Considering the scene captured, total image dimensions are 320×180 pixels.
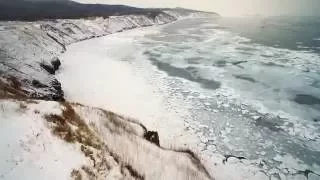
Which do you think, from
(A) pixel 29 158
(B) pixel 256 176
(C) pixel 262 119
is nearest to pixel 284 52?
(C) pixel 262 119

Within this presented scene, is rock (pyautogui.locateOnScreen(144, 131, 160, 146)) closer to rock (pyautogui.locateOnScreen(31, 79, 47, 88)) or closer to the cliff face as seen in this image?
the cliff face

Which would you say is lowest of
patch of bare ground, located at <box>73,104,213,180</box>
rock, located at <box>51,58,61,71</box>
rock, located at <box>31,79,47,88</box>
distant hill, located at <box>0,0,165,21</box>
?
distant hill, located at <box>0,0,165,21</box>

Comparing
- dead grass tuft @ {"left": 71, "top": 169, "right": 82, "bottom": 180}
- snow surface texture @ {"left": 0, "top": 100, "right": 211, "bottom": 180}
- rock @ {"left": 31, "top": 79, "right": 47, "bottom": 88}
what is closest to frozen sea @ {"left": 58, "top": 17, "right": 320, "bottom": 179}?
rock @ {"left": 31, "top": 79, "right": 47, "bottom": 88}

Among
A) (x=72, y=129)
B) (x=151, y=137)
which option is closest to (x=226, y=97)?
(x=151, y=137)

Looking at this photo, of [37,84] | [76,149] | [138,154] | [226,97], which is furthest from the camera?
[226,97]

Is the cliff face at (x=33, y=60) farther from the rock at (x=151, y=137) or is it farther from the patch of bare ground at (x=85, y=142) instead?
the rock at (x=151, y=137)

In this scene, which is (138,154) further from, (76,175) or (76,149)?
(76,175)

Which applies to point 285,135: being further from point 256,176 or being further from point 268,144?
point 256,176

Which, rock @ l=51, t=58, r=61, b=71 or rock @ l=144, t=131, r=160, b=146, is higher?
rock @ l=144, t=131, r=160, b=146

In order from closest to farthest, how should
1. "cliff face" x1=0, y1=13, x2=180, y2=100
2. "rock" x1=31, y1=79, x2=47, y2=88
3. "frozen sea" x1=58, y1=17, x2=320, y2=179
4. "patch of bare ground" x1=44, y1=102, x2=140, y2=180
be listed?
"patch of bare ground" x1=44, y1=102, x2=140, y2=180
"frozen sea" x1=58, y1=17, x2=320, y2=179
"cliff face" x1=0, y1=13, x2=180, y2=100
"rock" x1=31, y1=79, x2=47, y2=88
